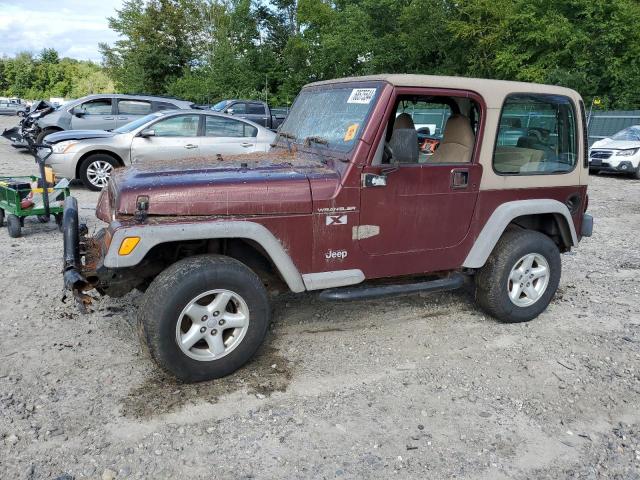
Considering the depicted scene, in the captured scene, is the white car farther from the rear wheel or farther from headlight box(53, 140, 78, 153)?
headlight box(53, 140, 78, 153)

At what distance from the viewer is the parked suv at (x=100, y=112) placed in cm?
1362

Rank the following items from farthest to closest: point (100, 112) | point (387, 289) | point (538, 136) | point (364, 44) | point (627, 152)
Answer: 1. point (364, 44)
2. point (627, 152)
3. point (100, 112)
4. point (538, 136)
5. point (387, 289)

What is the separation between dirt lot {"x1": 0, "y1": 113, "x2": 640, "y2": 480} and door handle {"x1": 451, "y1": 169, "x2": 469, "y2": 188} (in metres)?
1.25

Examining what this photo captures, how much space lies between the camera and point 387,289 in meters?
4.01

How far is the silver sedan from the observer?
962cm

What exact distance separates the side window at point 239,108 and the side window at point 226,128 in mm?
7645

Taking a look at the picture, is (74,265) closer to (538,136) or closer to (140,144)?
(538,136)

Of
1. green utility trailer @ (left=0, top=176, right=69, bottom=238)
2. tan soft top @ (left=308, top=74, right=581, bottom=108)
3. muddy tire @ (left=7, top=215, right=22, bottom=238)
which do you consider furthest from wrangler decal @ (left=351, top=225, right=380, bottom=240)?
muddy tire @ (left=7, top=215, right=22, bottom=238)

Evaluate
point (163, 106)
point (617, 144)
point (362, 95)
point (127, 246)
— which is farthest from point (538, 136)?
point (617, 144)

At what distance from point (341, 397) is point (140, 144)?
7.59 meters

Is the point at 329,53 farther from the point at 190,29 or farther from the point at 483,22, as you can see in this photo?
the point at 190,29

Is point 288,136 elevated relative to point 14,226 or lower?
elevated

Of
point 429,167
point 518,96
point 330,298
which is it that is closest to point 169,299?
point 330,298

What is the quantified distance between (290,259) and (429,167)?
122cm
